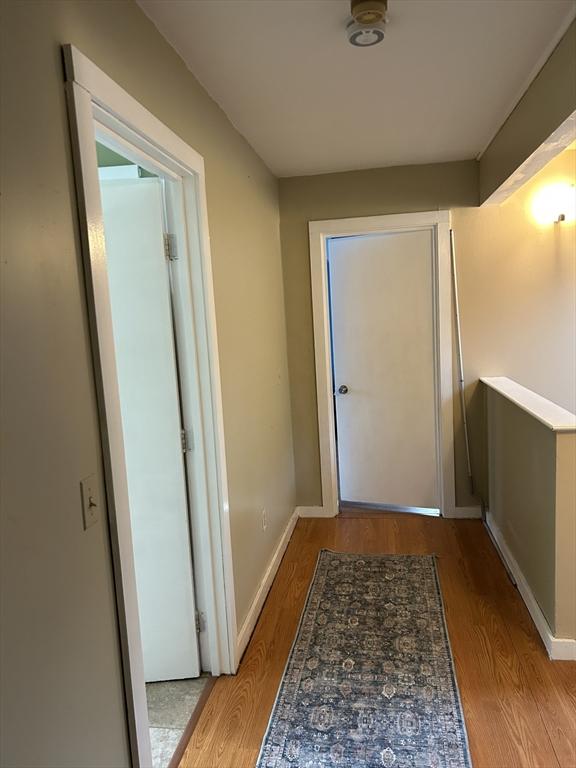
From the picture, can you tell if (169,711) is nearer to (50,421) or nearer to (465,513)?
(50,421)

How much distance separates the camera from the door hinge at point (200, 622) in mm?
2148

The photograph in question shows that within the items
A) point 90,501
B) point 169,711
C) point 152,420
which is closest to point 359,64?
point 152,420

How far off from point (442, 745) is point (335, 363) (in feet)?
8.26

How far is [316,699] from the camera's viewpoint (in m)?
1.99

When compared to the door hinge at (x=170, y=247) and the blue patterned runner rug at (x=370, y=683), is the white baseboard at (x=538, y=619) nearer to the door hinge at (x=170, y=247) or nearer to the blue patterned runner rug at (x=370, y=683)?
the blue patterned runner rug at (x=370, y=683)

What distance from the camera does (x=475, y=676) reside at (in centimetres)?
208

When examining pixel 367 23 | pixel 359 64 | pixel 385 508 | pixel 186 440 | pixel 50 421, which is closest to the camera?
pixel 50 421

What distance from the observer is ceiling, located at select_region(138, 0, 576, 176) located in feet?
5.29

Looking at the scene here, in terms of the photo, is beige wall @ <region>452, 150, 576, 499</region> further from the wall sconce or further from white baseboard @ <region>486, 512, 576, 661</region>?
white baseboard @ <region>486, 512, 576, 661</region>

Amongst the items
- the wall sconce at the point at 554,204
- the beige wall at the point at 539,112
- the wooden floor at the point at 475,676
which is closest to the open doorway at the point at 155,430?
the wooden floor at the point at 475,676

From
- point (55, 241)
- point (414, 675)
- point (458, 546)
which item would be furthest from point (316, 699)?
point (55, 241)

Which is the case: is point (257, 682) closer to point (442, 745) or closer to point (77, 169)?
point (442, 745)

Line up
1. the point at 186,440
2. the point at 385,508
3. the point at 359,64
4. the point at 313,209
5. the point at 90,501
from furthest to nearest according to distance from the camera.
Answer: the point at 385,508, the point at 313,209, the point at 186,440, the point at 359,64, the point at 90,501

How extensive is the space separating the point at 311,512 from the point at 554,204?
2.58 m
